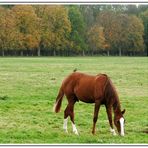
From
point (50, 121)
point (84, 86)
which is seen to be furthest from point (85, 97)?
point (50, 121)

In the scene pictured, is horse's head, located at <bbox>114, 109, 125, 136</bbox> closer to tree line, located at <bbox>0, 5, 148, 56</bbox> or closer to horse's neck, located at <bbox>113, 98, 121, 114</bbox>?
horse's neck, located at <bbox>113, 98, 121, 114</bbox>

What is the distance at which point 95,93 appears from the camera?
1098 cm

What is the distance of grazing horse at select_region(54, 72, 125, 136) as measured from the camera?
10806 millimetres

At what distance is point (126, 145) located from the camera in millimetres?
9438

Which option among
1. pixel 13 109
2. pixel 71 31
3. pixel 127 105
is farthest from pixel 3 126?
pixel 71 31

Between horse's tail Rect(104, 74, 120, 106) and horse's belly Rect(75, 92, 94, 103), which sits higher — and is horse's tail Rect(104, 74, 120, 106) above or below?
above

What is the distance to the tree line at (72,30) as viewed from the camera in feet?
284

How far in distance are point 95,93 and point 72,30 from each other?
95.6 m

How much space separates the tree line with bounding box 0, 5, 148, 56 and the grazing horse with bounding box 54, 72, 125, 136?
236 feet

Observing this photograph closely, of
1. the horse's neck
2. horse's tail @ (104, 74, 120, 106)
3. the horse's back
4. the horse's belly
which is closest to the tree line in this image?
the horse's back

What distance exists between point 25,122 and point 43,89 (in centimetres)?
970

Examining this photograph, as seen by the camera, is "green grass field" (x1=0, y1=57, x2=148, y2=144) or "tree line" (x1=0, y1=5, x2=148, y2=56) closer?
"green grass field" (x1=0, y1=57, x2=148, y2=144)

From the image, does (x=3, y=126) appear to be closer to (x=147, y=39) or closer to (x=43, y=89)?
(x=43, y=89)

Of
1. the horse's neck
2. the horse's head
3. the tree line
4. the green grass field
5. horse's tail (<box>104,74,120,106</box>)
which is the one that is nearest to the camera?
the green grass field
